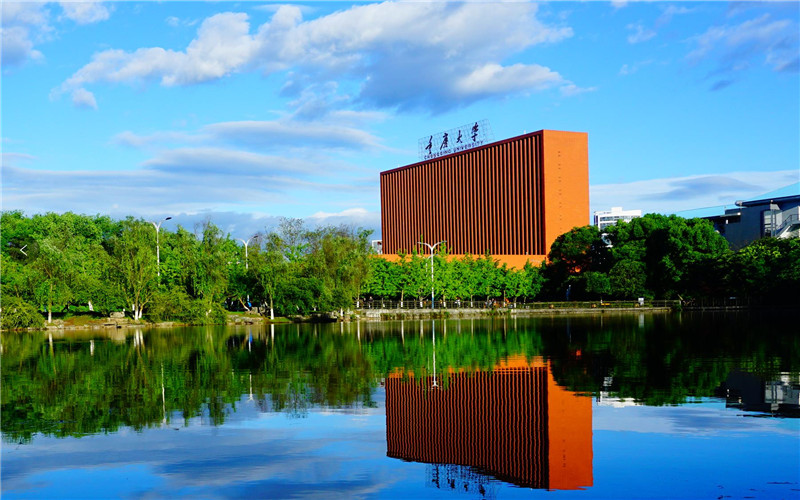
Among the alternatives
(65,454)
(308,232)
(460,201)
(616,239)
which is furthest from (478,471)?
(460,201)

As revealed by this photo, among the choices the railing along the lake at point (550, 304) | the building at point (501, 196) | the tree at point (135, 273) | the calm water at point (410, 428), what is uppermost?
the building at point (501, 196)

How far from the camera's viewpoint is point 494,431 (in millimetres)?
13844

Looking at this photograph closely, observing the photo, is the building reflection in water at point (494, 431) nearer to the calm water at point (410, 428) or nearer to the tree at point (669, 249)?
the calm water at point (410, 428)

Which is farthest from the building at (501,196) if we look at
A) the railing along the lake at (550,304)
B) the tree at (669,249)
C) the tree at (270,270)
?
the tree at (270,270)

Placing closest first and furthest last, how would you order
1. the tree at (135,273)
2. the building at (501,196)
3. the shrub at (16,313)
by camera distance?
1. the shrub at (16,313)
2. the tree at (135,273)
3. the building at (501,196)

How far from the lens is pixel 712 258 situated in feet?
A: 288

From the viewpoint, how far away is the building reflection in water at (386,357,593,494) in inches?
439

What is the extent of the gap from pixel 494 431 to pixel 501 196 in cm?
12046

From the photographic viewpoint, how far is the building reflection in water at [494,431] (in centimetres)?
1114

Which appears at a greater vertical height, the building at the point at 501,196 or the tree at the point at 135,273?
the building at the point at 501,196

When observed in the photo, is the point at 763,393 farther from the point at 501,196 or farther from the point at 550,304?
the point at 501,196

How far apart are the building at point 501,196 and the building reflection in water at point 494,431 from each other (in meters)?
92.3

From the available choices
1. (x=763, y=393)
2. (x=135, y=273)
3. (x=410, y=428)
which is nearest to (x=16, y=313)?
(x=135, y=273)

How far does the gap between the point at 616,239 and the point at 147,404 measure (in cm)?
8677
